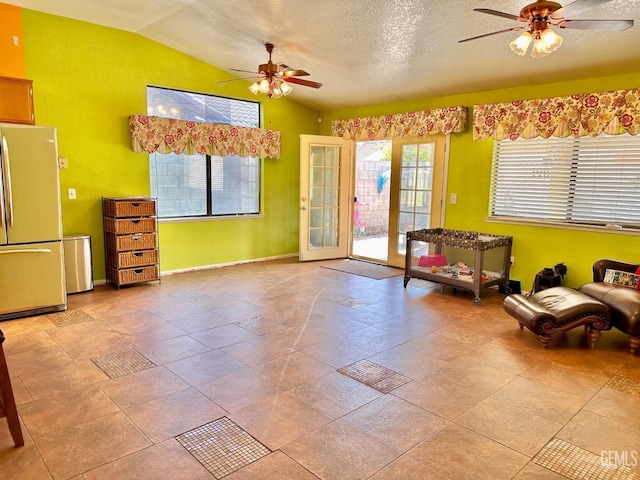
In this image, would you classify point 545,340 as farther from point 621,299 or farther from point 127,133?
point 127,133

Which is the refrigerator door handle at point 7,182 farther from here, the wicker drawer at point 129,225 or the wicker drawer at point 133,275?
the wicker drawer at point 133,275

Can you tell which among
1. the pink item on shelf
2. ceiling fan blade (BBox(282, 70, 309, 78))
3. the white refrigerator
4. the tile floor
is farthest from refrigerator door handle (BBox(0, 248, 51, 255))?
the pink item on shelf

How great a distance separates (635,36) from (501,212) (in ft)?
7.31

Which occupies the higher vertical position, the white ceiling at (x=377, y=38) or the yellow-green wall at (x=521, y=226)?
the white ceiling at (x=377, y=38)

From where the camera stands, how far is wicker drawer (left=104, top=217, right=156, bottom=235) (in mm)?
4961

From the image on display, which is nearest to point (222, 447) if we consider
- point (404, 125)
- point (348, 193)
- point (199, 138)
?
point (199, 138)

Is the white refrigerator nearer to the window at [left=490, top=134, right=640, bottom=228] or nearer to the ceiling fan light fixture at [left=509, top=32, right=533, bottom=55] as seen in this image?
the ceiling fan light fixture at [left=509, top=32, right=533, bottom=55]

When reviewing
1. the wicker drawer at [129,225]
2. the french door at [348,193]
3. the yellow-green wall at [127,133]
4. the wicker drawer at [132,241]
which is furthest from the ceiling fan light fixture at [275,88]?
the wicker drawer at [132,241]

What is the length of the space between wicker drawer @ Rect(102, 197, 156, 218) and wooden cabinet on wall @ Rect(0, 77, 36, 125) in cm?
114

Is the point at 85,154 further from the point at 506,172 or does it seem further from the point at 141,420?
the point at 506,172

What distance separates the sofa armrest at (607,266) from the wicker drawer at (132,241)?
4711mm

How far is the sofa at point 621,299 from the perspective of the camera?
337 centimetres

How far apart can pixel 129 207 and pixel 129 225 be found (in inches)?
8.1

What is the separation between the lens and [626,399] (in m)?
2.72
